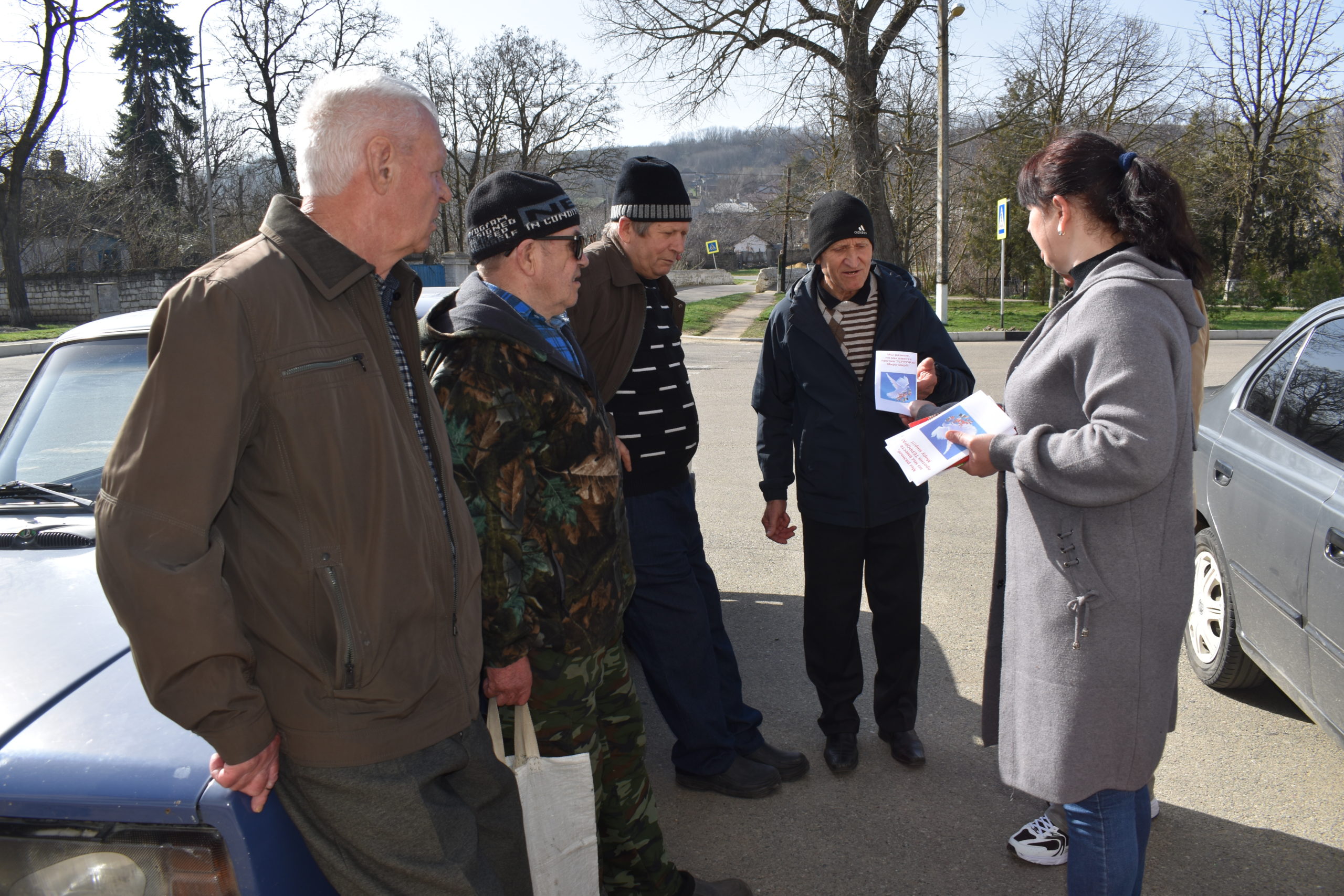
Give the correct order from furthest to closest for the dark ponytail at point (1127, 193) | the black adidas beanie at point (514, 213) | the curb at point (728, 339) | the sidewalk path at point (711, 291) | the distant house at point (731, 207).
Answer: the distant house at point (731, 207) < the sidewalk path at point (711, 291) < the curb at point (728, 339) < the black adidas beanie at point (514, 213) < the dark ponytail at point (1127, 193)

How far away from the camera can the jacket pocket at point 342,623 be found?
5.04ft

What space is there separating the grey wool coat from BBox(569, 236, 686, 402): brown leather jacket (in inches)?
53.2

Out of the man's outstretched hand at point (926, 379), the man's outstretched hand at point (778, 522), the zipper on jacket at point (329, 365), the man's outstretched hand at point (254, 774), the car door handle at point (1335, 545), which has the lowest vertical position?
the man's outstretched hand at point (778, 522)

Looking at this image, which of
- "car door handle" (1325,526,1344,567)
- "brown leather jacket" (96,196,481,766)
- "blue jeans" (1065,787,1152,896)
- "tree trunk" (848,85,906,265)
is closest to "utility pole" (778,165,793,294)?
"tree trunk" (848,85,906,265)

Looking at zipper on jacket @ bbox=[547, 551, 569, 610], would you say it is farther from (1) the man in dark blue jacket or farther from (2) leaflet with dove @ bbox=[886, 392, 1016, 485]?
(1) the man in dark blue jacket

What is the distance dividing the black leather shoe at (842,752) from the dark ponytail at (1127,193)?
2.05 metres

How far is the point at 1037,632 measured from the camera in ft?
7.09

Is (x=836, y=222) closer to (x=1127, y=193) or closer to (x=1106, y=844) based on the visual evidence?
(x=1127, y=193)

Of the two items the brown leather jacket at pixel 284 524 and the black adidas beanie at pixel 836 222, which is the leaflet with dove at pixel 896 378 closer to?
the black adidas beanie at pixel 836 222

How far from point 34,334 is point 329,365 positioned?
1057 inches

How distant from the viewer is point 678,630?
123 inches

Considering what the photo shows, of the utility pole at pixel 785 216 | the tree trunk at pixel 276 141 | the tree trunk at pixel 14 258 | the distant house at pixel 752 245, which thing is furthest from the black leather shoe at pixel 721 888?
the distant house at pixel 752 245

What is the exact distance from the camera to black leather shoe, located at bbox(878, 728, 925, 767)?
11.1 feet

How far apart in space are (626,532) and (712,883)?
3.63 feet
